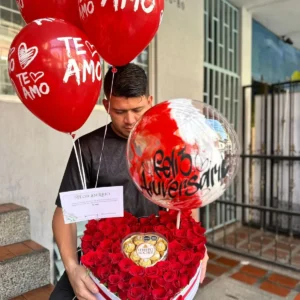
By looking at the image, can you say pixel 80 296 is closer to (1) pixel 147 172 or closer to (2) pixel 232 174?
(1) pixel 147 172

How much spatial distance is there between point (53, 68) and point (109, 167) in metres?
0.42

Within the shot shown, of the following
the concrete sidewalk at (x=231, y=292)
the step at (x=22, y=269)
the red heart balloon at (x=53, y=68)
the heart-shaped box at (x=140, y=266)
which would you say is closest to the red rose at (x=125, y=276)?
the heart-shaped box at (x=140, y=266)

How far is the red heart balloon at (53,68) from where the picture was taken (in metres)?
0.90

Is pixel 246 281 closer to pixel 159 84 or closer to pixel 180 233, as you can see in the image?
pixel 159 84

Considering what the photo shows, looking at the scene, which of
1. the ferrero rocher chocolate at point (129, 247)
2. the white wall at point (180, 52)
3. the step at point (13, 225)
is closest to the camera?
the ferrero rocher chocolate at point (129, 247)

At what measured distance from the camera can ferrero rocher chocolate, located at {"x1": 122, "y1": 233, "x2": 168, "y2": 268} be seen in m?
0.80

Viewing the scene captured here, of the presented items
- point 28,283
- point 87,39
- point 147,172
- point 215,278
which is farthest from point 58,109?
point 215,278

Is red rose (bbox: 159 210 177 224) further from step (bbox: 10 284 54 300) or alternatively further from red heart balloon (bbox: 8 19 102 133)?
step (bbox: 10 284 54 300)

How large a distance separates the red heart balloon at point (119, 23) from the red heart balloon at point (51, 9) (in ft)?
0.38

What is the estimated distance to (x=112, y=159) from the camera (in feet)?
3.82

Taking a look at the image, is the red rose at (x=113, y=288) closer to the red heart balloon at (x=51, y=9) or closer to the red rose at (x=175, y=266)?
the red rose at (x=175, y=266)

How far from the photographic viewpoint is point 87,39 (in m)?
1.00

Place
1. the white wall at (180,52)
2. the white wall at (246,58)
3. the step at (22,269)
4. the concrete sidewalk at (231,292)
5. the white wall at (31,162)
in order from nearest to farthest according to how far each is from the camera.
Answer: the step at (22,269)
the white wall at (31,162)
the concrete sidewalk at (231,292)
the white wall at (180,52)
the white wall at (246,58)

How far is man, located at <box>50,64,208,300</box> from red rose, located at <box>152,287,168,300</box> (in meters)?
0.34
